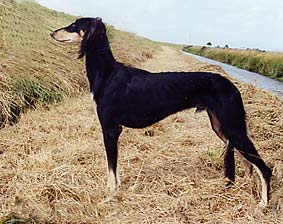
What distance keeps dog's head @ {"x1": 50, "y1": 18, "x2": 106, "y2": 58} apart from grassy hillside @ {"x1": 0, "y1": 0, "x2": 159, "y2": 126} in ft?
8.50

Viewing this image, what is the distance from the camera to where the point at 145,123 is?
381 centimetres

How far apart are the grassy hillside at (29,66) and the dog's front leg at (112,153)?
2750mm

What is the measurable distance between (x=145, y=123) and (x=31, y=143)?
1925 mm

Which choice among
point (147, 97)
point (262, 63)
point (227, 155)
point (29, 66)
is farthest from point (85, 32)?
point (262, 63)

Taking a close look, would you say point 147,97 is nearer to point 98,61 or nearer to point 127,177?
point 98,61

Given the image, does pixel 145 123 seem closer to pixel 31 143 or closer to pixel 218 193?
pixel 218 193

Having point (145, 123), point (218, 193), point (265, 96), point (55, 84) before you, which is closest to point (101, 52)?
point (145, 123)

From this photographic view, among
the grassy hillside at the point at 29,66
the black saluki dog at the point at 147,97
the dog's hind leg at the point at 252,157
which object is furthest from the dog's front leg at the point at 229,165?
the grassy hillside at the point at 29,66

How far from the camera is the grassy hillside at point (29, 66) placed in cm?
652

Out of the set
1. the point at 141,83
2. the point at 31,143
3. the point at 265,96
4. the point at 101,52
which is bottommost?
the point at 31,143

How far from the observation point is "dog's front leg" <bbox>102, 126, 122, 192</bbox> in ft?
12.1

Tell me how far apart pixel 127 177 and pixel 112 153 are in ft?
1.47

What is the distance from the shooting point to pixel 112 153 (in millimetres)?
3723

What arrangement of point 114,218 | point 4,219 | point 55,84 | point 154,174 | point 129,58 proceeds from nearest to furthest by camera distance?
point 4,219, point 114,218, point 154,174, point 55,84, point 129,58
